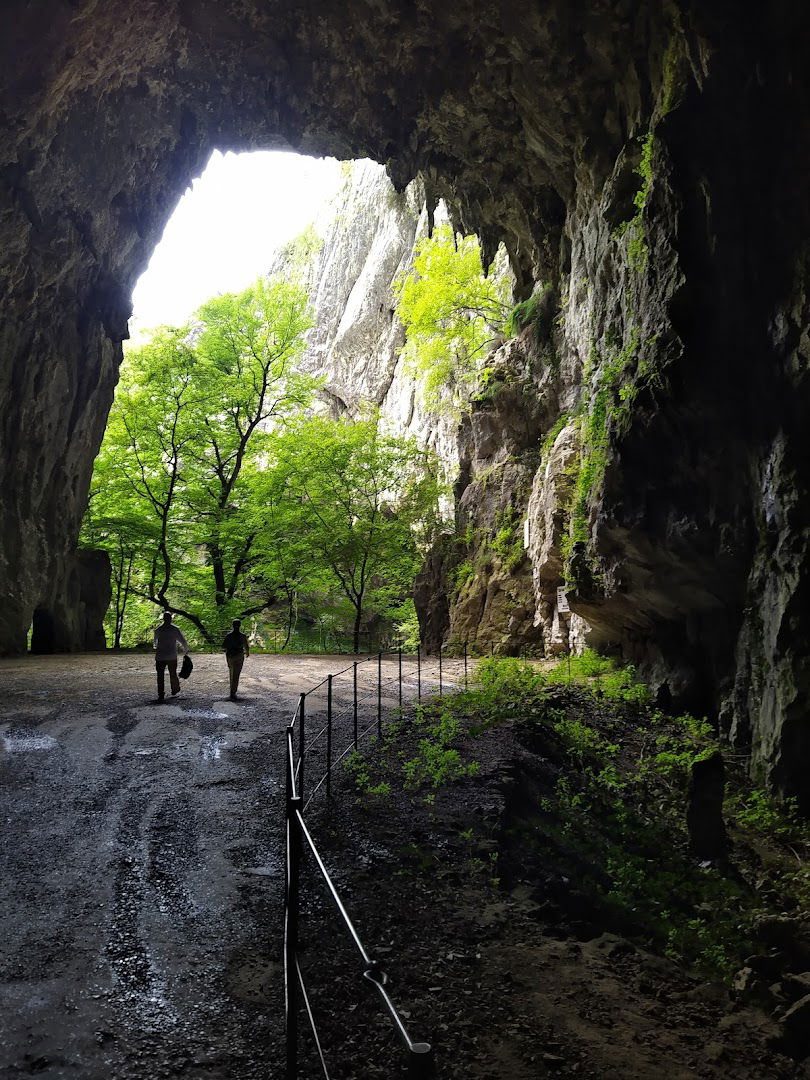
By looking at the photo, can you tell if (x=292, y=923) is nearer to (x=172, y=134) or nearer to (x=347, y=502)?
(x=172, y=134)

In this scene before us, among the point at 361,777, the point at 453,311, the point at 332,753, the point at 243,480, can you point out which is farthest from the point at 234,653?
the point at 453,311

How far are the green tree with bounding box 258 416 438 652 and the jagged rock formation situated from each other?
14.0ft

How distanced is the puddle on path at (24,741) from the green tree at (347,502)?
47.7 ft

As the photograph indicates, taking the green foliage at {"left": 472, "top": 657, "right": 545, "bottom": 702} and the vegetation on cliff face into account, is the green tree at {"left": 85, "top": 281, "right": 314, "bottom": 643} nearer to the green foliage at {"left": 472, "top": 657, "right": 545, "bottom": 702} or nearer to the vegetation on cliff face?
the green foliage at {"left": 472, "top": 657, "right": 545, "bottom": 702}

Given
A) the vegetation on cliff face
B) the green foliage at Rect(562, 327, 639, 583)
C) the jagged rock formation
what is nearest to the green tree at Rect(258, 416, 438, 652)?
the jagged rock formation

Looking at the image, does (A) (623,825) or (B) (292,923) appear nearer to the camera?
(B) (292,923)

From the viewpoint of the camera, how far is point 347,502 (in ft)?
78.2

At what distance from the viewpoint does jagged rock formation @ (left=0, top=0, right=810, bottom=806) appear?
9.70 meters

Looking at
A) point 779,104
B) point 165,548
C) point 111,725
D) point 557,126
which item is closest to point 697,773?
point 111,725

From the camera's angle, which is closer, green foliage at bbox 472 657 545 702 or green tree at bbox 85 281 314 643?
green foliage at bbox 472 657 545 702

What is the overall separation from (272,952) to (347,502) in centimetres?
2018

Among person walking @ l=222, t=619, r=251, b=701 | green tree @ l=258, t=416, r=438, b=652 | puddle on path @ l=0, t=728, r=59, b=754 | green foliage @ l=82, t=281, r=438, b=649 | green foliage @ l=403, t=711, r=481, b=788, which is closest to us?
green foliage @ l=403, t=711, r=481, b=788

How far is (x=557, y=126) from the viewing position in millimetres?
14867

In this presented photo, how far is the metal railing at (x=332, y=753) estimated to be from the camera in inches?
84.4
